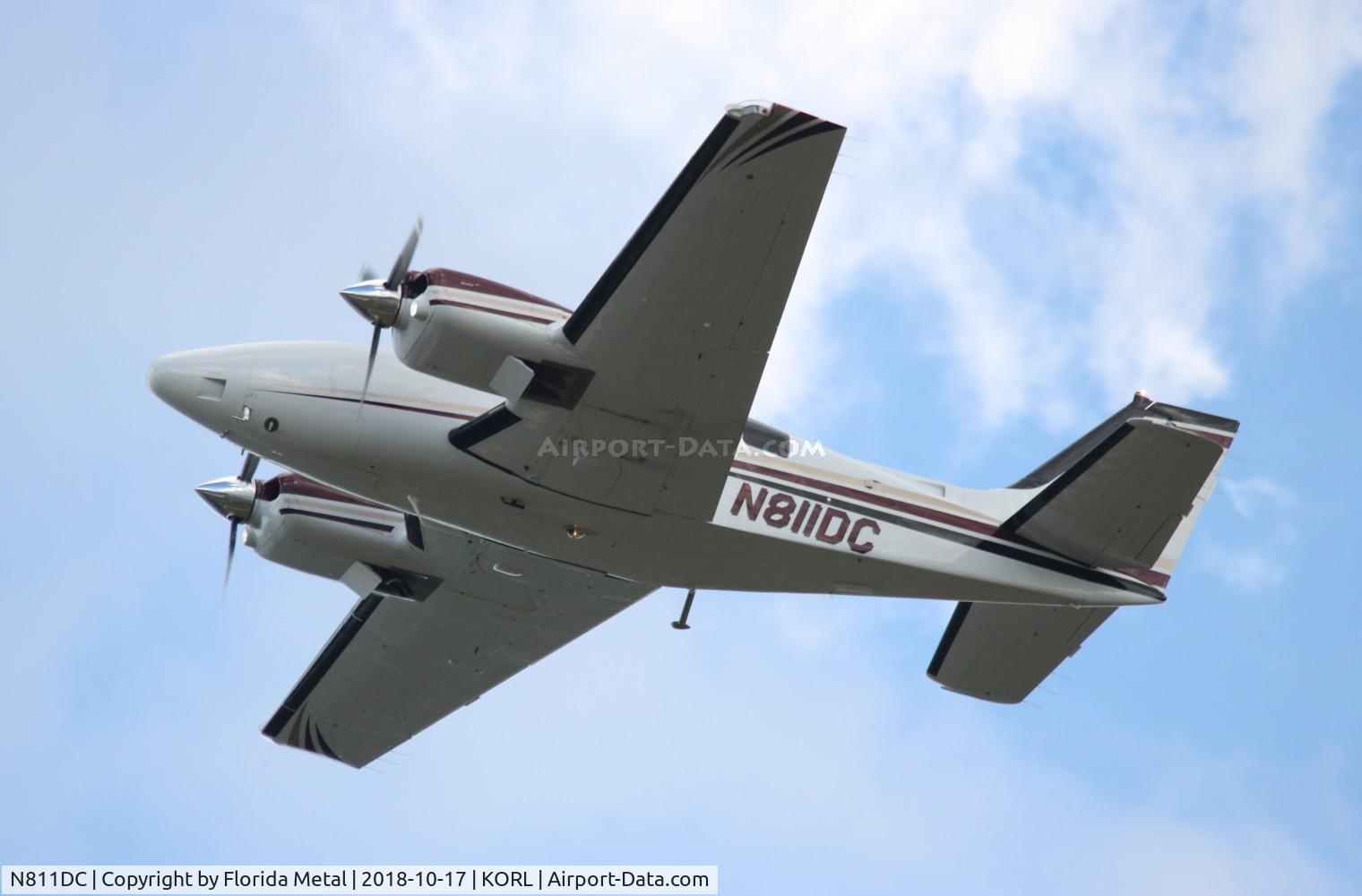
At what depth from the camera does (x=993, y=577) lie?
17.9 meters

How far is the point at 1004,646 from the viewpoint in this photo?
63.4 feet

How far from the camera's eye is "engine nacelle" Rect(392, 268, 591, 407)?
1549 centimetres

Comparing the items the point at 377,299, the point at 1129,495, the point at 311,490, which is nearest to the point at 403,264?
the point at 377,299

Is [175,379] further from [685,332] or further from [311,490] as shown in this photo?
[685,332]

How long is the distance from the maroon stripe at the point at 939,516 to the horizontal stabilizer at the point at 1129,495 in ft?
0.38

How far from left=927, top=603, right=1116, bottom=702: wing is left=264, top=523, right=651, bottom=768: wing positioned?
4453mm

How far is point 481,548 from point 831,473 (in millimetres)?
5504

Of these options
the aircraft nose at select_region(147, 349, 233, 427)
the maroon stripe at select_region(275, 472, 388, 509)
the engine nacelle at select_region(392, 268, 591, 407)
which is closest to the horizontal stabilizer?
the engine nacelle at select_region(392, 268, 591, 407)

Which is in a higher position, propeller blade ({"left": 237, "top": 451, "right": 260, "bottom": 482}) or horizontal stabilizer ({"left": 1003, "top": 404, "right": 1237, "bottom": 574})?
horizontal stabilizer ({"left": 1003, "top": 404, "right": 1237, "bottom": 574})

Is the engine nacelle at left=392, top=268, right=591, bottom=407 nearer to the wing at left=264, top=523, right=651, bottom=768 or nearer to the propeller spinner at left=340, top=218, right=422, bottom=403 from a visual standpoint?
the propeller spinner at left=340, top=218, right=422, bottom=403

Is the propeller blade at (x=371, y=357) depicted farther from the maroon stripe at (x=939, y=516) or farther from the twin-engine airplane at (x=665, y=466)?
the maroon stripe at (x=939, y=516)

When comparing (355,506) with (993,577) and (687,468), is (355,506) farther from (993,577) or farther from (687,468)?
(993,577)

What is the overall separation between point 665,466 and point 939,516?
13.0 ft

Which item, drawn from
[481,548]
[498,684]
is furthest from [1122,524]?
[498,684]
